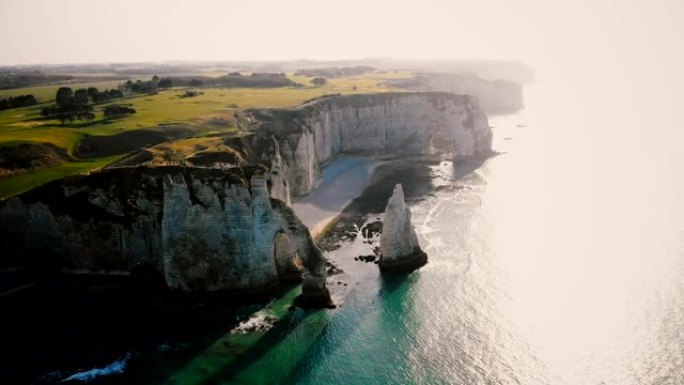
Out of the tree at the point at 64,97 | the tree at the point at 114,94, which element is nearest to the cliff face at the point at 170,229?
the tree at the point at 64,97

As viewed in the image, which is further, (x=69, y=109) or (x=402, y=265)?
(x=69, y=109)

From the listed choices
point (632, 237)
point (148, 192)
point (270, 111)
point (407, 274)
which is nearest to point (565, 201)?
point (632, 237)

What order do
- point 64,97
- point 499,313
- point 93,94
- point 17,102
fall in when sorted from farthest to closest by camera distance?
point 93,94
point 17,102
point 64,97
point 499,313

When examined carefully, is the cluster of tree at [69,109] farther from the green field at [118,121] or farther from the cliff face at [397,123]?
the cliff face at [397,123]

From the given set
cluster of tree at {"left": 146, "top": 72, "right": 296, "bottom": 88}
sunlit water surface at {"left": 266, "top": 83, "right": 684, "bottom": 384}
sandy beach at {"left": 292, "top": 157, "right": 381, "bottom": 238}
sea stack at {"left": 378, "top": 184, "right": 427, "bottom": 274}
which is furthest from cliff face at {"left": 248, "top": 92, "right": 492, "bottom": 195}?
sea stack at {"left": 378, "top": 184, "right": 427, "bottom": 274}

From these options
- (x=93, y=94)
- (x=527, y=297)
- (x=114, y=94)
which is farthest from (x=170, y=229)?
(x=114, y=94)

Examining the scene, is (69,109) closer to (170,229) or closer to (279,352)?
(170,229)
